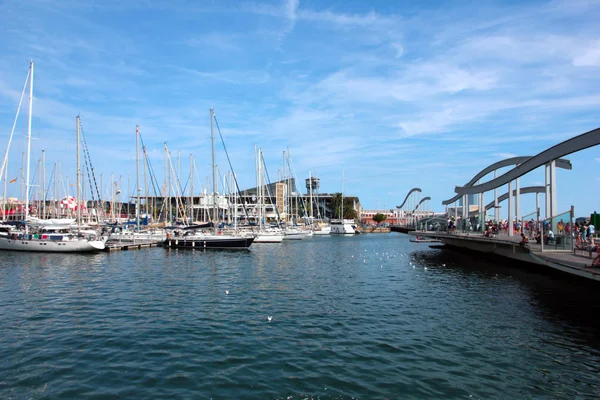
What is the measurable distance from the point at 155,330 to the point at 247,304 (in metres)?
5.06

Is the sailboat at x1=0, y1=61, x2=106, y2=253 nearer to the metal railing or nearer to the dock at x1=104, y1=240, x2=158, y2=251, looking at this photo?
the dock at x1=104, y1=240, x2=158, y2=251

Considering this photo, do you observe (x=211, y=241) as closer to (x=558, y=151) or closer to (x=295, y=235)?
(x=295, y=235)

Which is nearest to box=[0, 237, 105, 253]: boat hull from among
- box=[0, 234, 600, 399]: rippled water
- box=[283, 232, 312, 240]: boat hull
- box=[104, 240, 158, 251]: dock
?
box=[104, 240, 158, 251]: dock

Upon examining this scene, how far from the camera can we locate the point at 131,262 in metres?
36.0

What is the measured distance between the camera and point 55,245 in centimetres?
4162

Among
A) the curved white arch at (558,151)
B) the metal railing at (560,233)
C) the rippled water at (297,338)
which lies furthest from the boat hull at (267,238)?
the metal railing at (560,233)

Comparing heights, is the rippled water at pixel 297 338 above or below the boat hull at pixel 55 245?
below

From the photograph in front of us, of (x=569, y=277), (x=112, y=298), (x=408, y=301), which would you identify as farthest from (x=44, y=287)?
(x=569, y=277)

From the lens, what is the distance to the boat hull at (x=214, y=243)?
48.9 meters

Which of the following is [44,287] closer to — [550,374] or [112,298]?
[112,298]

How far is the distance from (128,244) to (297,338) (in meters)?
40.8

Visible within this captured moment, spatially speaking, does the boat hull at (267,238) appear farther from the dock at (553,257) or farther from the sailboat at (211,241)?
the dock at (553,257)

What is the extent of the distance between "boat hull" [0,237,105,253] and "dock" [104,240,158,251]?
3.18 m

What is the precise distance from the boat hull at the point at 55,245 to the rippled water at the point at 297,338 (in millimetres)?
15715
